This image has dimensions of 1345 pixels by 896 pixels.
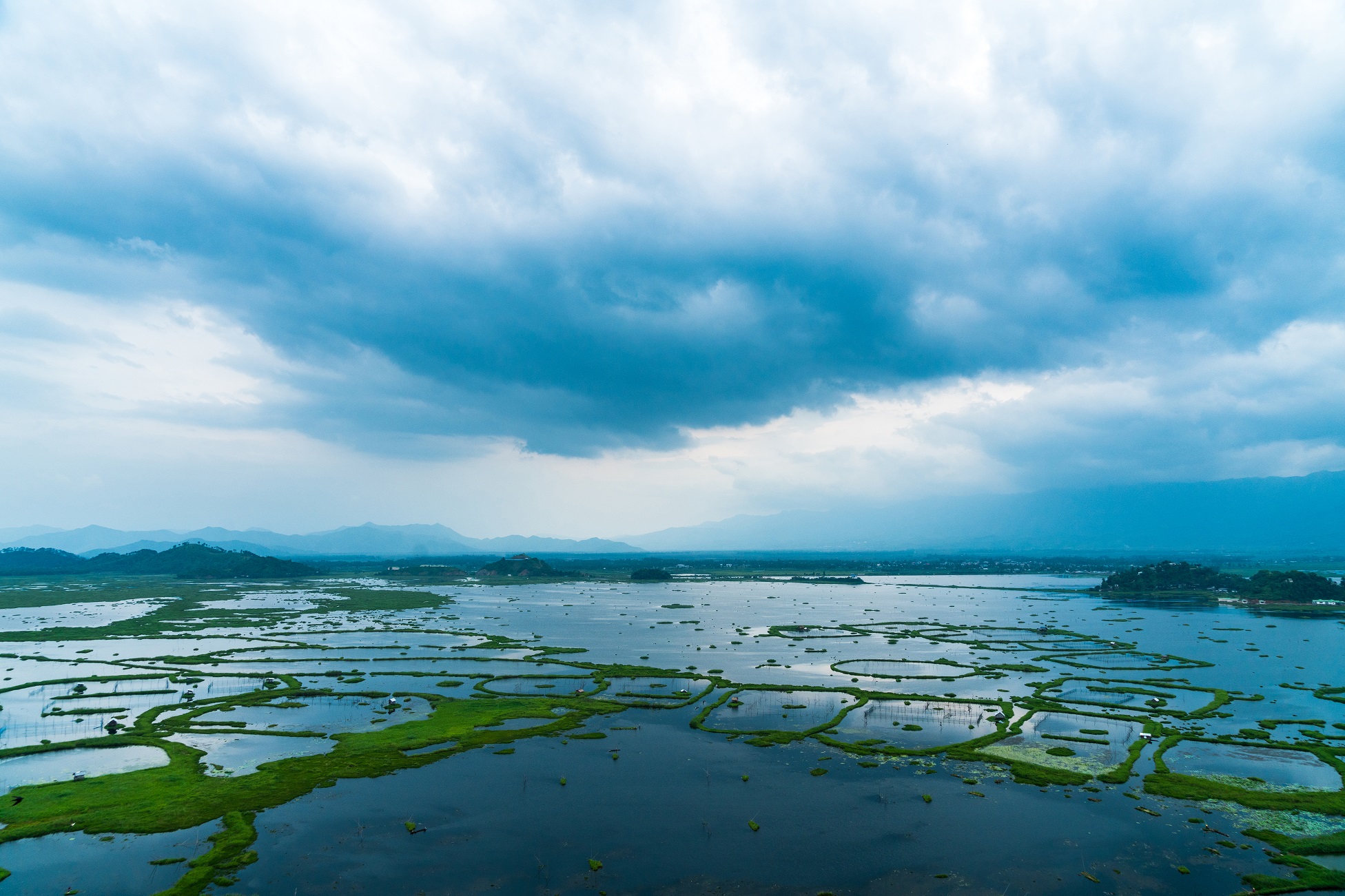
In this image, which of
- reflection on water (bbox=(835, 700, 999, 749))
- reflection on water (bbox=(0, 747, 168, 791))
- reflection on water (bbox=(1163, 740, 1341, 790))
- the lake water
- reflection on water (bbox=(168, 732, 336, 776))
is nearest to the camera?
the lake water

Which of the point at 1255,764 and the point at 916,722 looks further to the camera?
the point at 916,722

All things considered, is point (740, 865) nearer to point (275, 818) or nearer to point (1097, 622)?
point (275, 818)

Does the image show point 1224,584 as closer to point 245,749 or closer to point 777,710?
point 777,710

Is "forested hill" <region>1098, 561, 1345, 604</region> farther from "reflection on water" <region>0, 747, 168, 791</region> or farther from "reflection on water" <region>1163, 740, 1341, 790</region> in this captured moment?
"reflection on water" <region>0, 747, 168, 791</region>

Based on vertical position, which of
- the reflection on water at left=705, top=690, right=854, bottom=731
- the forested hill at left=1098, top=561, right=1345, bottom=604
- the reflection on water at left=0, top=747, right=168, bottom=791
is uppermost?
the forested hill at left=1098, top=561, right=1345, bottom=604

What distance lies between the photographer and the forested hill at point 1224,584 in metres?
119

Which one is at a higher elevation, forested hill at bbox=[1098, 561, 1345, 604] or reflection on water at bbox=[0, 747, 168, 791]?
forested hill at bbox=[1098, 561, 1345, 604]

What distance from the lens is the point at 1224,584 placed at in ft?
465

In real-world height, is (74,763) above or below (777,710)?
below

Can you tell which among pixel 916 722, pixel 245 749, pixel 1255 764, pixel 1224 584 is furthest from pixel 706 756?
pixel 1224 584

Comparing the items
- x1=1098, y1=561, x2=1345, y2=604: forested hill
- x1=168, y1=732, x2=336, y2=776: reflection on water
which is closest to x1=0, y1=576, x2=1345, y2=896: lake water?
x1=168, y1=732, x2=336, y2=776: reflection on water

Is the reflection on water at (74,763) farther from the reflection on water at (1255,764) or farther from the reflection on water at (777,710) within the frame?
the reflection on water at (1255,764)

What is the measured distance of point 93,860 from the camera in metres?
26.4

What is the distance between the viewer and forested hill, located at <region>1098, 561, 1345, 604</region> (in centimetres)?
11869
